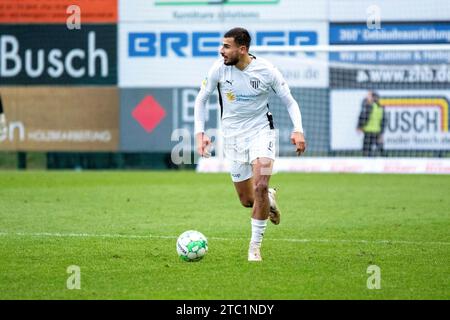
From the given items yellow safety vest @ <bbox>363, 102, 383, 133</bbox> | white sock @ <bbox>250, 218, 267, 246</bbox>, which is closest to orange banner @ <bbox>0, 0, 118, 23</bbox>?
yellow safety vest @ <bbox>363, 102, 383, 133</bbox>

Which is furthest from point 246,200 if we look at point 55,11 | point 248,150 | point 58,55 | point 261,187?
point 55,11

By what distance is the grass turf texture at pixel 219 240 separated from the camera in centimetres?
863

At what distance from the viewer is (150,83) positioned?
26578 millimetres

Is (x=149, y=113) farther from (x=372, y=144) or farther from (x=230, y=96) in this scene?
(x=230, y=96)

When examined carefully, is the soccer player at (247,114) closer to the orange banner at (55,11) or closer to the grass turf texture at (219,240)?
the grass turf texture at (219,240)

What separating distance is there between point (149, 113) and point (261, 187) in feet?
54.3

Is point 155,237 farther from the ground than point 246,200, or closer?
closer

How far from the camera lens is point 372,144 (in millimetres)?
25266

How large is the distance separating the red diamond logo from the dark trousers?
5.44 meters

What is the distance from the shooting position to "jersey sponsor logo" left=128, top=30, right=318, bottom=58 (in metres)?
25.9

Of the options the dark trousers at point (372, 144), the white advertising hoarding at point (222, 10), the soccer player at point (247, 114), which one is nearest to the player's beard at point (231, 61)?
the soccer player at point (247, 114)
